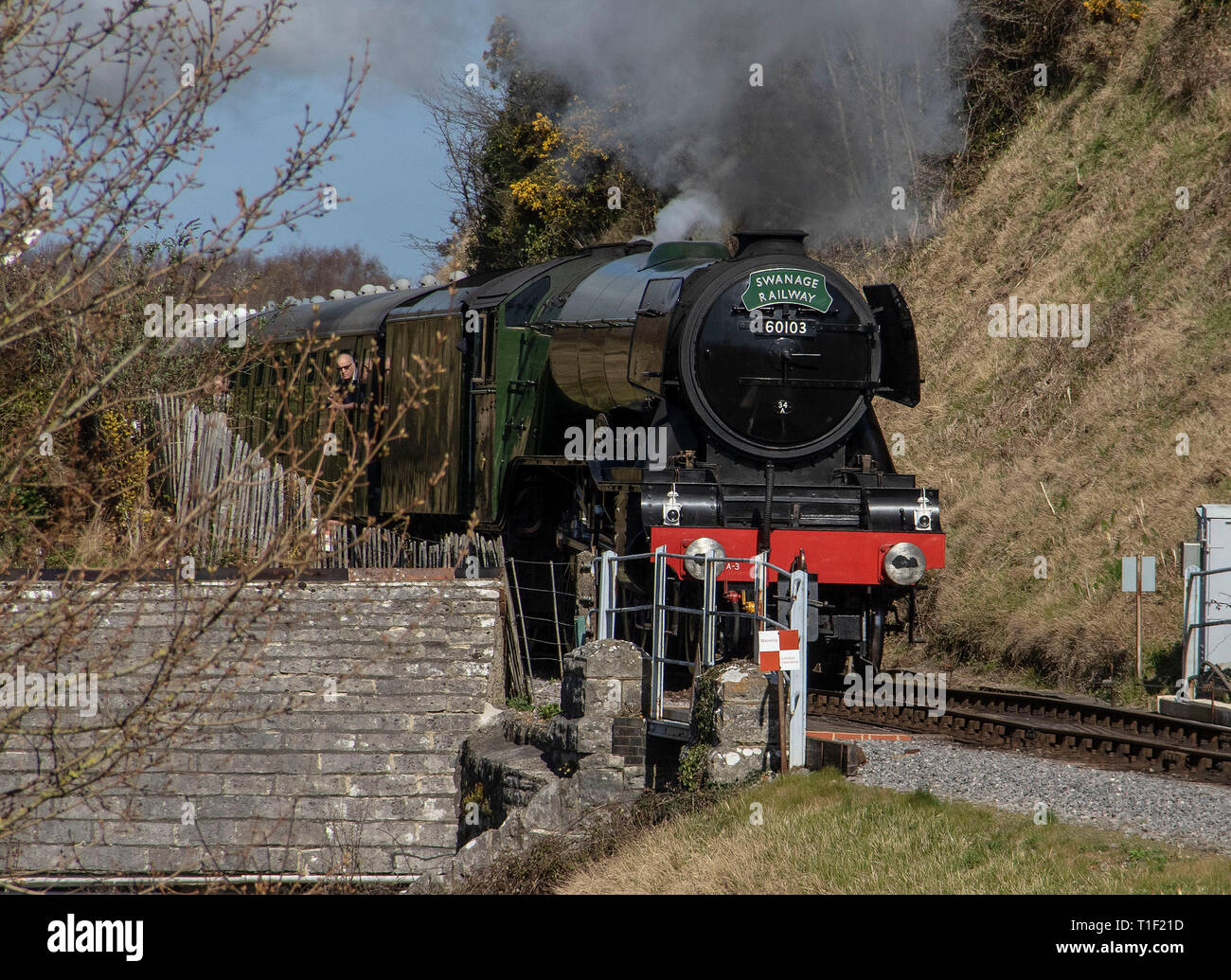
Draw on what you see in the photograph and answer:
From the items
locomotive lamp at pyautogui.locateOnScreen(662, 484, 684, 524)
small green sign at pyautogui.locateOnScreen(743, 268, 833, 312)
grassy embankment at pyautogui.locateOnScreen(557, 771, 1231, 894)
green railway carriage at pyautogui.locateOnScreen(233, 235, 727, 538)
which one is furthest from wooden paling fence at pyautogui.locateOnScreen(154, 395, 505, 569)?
grassy embankment at pyautogui.locateOnScreen(557, 771, 1231, 894)

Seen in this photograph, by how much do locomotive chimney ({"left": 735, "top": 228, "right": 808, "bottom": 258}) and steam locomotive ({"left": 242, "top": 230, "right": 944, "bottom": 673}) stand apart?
0.6 inches

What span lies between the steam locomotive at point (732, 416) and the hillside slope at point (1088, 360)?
325 cm

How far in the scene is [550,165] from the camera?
88.8 ft

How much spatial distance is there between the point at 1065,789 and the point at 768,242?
517 cm

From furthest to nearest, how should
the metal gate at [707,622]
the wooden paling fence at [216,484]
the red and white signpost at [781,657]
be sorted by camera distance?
the wooden paling fence at [216,484] → the metal gate at [707,622] → the red and white signpost at [781,657]

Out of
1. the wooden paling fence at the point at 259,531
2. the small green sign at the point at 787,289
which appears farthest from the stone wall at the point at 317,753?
the small green sign at the point at 787,289

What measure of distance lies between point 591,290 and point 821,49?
12.6 meters

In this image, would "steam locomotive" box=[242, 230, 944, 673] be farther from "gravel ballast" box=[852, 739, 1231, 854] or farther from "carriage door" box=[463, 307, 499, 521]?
"gravel ballast" box=[852, 739, 1231, 854]

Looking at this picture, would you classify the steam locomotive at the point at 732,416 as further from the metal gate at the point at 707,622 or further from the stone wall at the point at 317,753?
the stone wall at the point at 317,753

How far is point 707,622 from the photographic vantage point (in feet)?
29.0

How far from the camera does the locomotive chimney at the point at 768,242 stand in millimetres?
10969

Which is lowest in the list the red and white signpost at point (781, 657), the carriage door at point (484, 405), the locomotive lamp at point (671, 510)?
the red and white signpost at point (781, 657)

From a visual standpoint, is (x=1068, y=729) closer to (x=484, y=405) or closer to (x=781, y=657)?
(x=781, y=657)
